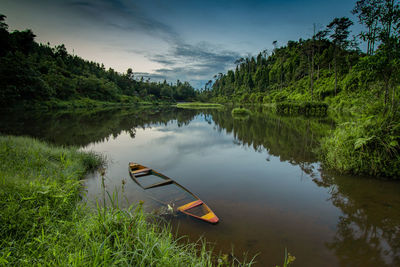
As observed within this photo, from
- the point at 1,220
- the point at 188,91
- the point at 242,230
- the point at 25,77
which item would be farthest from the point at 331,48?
the point at 188,91

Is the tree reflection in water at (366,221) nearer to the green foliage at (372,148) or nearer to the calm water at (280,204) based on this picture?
the calm water at (280,204)

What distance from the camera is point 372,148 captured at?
22.6 feet

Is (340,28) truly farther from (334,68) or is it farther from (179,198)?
(179,198)

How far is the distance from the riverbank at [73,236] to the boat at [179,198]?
74cm

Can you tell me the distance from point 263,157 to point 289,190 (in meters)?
4.10

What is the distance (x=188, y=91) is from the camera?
390ft

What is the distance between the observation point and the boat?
4.79 metres

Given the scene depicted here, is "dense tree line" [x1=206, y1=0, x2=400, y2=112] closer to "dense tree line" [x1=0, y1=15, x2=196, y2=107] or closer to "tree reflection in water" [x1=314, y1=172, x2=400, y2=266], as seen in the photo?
"tree reflection in water" [x1=314, y1=172, x2=400, y2=266]

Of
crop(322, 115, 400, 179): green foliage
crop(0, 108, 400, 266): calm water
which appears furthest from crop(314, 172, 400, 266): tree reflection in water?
crop(322, 115, 400, 179): green foliage

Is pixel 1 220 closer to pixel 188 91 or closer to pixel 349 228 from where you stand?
pixel 349 228

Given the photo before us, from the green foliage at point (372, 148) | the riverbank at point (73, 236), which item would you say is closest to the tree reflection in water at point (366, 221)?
the green foliage at point (372, 148)

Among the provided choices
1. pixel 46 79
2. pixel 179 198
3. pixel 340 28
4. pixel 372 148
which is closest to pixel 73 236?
pixel 179 198

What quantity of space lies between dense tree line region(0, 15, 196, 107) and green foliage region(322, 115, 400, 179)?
1832 inches

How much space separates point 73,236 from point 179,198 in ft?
10.1
